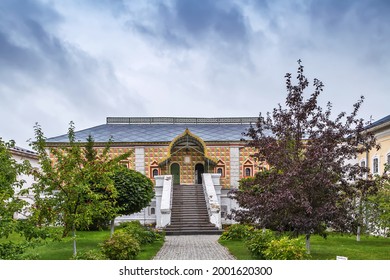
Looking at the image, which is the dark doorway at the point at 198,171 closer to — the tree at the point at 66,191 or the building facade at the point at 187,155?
the building facade at the point at 187,155

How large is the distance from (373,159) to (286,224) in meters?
14.1

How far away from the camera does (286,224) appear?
13664 mm

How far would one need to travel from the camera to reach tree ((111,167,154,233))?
62.5 ft

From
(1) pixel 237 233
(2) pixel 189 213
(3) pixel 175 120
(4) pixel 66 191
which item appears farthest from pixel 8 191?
(3) pixel 175 120

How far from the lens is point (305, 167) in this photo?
12984mm

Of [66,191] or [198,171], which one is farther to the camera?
[198,171]

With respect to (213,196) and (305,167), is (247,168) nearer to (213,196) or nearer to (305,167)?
(213,196)

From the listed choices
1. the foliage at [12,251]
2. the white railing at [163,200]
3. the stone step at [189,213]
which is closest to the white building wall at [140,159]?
the stone step at [189,213]

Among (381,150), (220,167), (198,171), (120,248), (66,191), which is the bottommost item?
(120,248)

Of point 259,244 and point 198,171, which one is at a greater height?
point 198,171

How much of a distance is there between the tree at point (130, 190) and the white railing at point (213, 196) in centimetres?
468

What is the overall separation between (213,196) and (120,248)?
12.8 m

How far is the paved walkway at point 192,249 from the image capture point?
14.4 m
